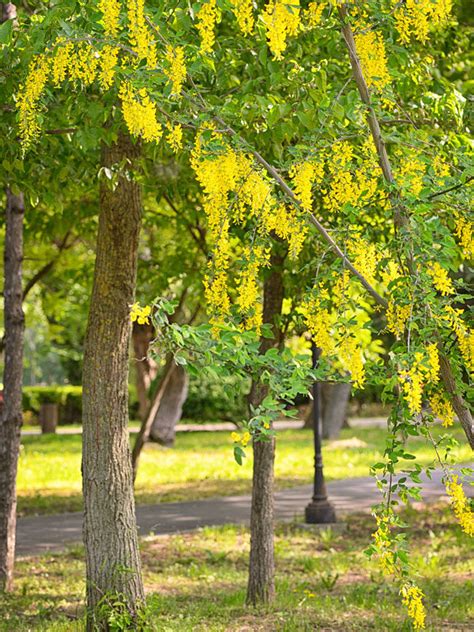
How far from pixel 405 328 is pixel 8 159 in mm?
2410

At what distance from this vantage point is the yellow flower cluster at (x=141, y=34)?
357cm

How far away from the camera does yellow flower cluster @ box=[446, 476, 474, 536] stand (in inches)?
147

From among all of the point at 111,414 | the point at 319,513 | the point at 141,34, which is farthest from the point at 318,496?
the point at 141,34

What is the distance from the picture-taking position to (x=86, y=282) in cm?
936

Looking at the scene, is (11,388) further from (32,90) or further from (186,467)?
(186,467)

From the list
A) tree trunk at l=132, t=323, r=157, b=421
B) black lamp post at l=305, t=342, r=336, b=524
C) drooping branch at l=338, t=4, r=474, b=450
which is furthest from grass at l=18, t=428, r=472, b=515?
drooping branch at l=338, t=4, r=474, b=450

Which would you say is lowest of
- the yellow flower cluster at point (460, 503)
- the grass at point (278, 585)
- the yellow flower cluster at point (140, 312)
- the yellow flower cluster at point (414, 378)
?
the grass at point (278, 585)

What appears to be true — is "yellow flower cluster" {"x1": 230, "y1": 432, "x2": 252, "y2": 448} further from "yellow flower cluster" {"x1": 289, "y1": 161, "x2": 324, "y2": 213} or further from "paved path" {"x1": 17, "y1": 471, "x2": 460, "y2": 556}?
"paved path" {"x1": 17, "y1": 471, "x2": 460, "y2": 556}

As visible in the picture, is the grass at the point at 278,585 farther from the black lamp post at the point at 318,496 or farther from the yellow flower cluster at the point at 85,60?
the yellow flower cluster at the point at 85,60

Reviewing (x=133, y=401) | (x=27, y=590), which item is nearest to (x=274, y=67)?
(x=27, y=590)

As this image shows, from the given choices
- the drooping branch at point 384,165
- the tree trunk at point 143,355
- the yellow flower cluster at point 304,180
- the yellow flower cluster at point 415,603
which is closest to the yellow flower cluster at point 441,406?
the drooping branch at point 384,165

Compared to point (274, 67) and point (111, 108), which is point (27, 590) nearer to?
point (111, 108)

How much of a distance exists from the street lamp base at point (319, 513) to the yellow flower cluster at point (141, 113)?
6464 millimetres

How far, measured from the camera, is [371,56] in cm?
414
